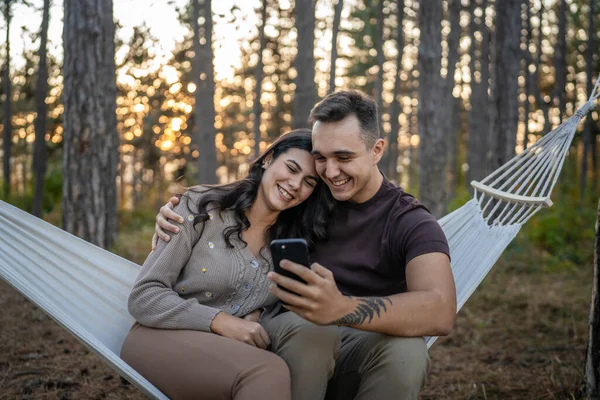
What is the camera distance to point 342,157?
1.89 meters

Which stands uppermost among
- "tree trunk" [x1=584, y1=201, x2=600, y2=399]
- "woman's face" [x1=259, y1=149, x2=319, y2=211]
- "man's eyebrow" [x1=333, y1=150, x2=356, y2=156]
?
"man's eyebrow" [x1=333, y1=150, x2=356, y2=156]

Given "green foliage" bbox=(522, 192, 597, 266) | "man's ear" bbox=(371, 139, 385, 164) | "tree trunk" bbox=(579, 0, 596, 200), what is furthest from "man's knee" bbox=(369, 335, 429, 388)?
"tree trunk" bbox=(579, 0, 596, 200)

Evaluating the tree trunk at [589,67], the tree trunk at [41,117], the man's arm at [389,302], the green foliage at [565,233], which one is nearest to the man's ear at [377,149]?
the man's arm at [389,302]

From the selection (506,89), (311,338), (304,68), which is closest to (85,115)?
(304,68)

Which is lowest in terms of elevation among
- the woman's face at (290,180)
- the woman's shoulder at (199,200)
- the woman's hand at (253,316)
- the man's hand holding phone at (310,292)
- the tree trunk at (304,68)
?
the woman's hand at (253,316)

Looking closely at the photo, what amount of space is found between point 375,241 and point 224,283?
52cm

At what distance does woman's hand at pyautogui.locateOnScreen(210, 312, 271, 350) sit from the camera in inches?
64.8

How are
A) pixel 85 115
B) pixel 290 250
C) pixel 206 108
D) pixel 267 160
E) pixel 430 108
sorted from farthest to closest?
pixel 206 108 → pixel 430 108 → pixel 85 115 → pixel 267 160 → pixel 290 250

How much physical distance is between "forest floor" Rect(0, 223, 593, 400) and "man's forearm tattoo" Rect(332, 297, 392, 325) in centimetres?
108

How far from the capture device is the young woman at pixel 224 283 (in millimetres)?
1551

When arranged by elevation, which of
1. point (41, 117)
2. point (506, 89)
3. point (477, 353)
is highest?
point (506, 89)

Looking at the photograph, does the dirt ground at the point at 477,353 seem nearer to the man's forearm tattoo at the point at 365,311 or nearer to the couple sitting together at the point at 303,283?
the couple sitting together at the point at 303,283

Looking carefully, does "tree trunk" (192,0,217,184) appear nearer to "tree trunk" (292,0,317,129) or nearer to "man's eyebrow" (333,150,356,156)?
"tree trunk" (292,0,317,129)

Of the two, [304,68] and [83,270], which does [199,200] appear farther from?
[304,68]
